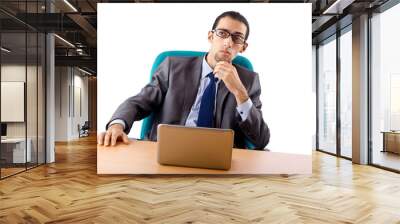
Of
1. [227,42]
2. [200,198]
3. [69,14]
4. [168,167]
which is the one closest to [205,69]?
[227,42]

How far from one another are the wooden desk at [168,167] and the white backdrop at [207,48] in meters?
0.22

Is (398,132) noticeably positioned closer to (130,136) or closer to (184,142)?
(184,142)

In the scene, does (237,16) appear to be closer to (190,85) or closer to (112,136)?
(190,85)

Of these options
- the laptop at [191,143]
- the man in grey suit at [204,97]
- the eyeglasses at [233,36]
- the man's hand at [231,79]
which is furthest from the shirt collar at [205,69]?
the laptop at [191,143]

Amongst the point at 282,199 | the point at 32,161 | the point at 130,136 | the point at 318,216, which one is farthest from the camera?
the point at 32,161

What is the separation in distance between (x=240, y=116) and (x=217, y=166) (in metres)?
0.82

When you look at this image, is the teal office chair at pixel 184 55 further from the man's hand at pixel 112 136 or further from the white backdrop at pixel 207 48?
the man's hand at pixel 112 136

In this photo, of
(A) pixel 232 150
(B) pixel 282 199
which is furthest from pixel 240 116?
(B) pixel 282 199

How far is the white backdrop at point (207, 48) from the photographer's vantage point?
6.05m

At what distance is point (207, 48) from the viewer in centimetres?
602

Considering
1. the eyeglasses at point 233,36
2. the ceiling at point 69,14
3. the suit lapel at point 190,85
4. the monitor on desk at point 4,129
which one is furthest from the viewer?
the monitor on desk at point 4,129

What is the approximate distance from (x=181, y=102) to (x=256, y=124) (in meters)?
1.21

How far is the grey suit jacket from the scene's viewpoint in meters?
5.84

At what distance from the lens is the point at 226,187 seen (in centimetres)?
539
